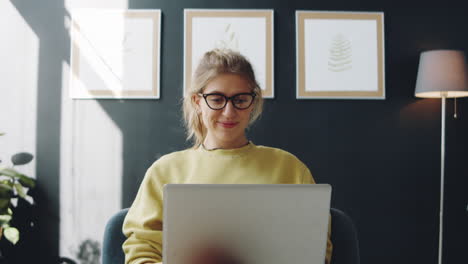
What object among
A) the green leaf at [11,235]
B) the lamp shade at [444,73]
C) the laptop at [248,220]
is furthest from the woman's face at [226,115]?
the lamp shade at [444,73]

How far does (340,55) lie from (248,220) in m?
2.27

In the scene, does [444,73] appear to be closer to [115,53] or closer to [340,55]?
[340,55]

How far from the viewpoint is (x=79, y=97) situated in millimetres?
2719

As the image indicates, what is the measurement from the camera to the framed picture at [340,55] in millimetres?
2766

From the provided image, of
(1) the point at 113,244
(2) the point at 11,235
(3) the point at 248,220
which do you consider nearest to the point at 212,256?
(3) the point at 248,220

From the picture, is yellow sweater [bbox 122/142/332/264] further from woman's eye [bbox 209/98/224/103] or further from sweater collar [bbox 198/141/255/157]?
woman's eye [bbox 209/98/224/103]

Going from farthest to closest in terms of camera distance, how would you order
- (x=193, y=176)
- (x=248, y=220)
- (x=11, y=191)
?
A: (x=11, y=191) → (x=193, y=176) → (x=248, y=220)

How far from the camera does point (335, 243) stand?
1212 mm

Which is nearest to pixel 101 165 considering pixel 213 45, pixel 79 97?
pixel 79 97

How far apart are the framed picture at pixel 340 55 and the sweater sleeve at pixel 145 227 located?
1.74 meters

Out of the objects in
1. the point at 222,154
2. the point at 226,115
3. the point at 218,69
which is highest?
the point at 218,69

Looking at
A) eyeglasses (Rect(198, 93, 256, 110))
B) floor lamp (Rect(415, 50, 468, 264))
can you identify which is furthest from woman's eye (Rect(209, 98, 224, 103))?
floor lamp (Rect(415, 50, 468, 264))

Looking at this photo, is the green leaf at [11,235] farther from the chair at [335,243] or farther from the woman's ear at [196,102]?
the woman's ear at [196,102]

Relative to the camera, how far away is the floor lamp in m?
2.49
